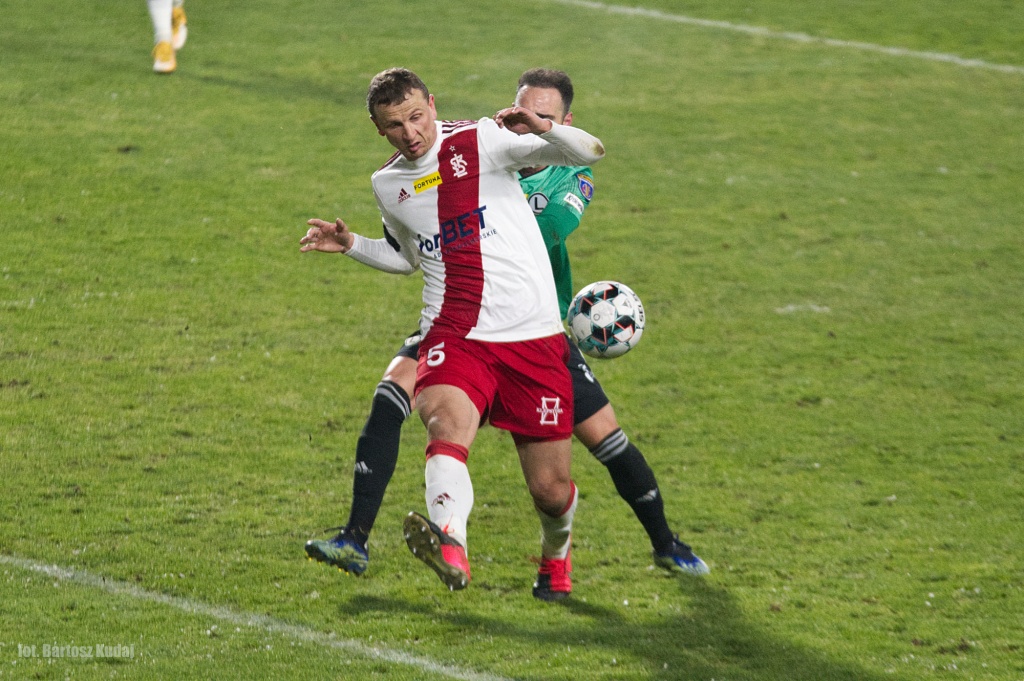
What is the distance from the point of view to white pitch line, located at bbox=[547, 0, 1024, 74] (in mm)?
16469

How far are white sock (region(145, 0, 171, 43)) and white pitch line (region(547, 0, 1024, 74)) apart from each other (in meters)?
6.36

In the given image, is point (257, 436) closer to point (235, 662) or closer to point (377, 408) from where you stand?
point (377, 408)

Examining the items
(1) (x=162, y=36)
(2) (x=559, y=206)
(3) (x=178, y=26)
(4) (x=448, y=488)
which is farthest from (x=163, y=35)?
(4) (x=448, y=488)

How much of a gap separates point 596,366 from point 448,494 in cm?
473

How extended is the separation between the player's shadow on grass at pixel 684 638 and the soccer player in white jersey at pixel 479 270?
2.01ft

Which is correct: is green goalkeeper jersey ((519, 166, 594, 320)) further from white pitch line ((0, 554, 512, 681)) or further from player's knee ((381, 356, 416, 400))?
white pitch line ((0, 554, 512, 681))

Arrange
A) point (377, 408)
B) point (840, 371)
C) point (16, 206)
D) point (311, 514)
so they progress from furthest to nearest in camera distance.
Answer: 1. point (16, 206)
2. point (840, 371)
3. point (311, 514)
4. point (377, 408)

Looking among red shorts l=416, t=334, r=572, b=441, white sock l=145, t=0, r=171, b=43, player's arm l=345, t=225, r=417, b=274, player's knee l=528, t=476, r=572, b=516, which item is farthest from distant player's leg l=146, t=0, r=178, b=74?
player's knee l=528, t=476, r=572, b=516

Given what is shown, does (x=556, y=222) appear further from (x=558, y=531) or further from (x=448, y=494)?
(x=448, y=494)

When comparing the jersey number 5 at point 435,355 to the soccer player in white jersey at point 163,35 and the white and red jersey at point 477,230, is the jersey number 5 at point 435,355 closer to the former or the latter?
the white and red jersey at point 477,230

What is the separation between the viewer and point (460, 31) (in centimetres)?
1670

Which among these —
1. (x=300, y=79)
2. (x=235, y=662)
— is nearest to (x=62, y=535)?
(x=235, y=662)

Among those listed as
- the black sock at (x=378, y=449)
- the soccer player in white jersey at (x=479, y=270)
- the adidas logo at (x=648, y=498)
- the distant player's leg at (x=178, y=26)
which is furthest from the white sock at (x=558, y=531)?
the distant player's leg at (x=178, y=26)

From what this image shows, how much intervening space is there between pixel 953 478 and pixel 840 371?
1779 mm
